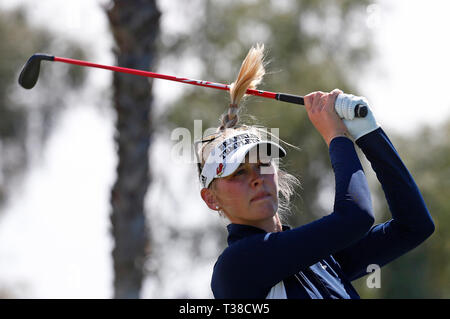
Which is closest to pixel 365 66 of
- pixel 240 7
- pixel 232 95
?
pixel 240 7

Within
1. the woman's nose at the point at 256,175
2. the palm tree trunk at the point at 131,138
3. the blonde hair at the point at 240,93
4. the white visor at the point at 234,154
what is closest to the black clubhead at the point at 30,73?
the blonde hair at the point at 240,93

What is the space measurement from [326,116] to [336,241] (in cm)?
50

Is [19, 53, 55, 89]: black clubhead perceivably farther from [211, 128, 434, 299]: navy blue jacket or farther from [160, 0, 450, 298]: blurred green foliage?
[160, 0, 450, 298]: blurred green foliage

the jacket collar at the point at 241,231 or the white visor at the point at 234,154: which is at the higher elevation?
the white visor at the point at 234,154

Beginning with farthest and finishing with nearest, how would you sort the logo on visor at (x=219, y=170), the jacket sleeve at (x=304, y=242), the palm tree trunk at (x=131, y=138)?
the palm tree trunk at (x=131, y=138)
the logo on visor at (x=219, y=170)
the jacket sleeve at (x=304, y=242)

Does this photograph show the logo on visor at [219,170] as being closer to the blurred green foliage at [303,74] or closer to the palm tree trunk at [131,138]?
the palm tree trunk at [131,138]

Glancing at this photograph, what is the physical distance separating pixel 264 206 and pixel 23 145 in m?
14.7

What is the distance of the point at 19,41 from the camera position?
1552 centimetres

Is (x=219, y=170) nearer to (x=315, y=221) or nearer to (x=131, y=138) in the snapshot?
(x=315, y=221)

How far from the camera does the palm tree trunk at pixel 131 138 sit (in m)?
6.47

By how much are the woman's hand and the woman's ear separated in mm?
515

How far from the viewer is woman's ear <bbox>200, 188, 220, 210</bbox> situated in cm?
296

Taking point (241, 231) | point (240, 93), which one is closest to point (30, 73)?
point (240, 93)

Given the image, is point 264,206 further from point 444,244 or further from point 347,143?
point 444,244
